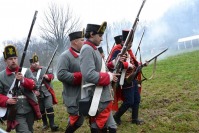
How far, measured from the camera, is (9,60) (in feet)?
16.2

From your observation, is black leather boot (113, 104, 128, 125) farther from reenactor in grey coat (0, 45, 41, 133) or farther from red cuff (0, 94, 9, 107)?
red cuff (0, 94, 9, 107)

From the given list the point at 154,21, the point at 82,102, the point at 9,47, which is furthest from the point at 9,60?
the point at 154,21

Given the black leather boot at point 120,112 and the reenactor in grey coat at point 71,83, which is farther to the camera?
the black leather boot at point 120,112

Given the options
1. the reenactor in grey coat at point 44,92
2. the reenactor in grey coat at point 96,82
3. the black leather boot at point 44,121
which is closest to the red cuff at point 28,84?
the reenactor in grey coat at point 96,82

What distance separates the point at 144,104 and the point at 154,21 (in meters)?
34.2

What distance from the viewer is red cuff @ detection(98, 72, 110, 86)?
430 cm

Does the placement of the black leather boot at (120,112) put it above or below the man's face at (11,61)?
below

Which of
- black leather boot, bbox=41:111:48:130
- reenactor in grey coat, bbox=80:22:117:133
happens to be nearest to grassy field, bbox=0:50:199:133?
black leather boot, bbox=41:111:48:130

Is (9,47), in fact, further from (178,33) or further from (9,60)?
(178,33)

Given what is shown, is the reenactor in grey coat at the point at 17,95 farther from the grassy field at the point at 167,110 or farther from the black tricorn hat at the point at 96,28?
the grassy field at the point at 167,110

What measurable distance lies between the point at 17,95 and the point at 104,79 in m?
1.47

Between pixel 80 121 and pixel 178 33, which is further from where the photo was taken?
pixel 178 33

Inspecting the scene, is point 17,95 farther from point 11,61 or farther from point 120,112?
point 120,112

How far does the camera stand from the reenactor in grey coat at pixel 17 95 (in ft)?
15.8
